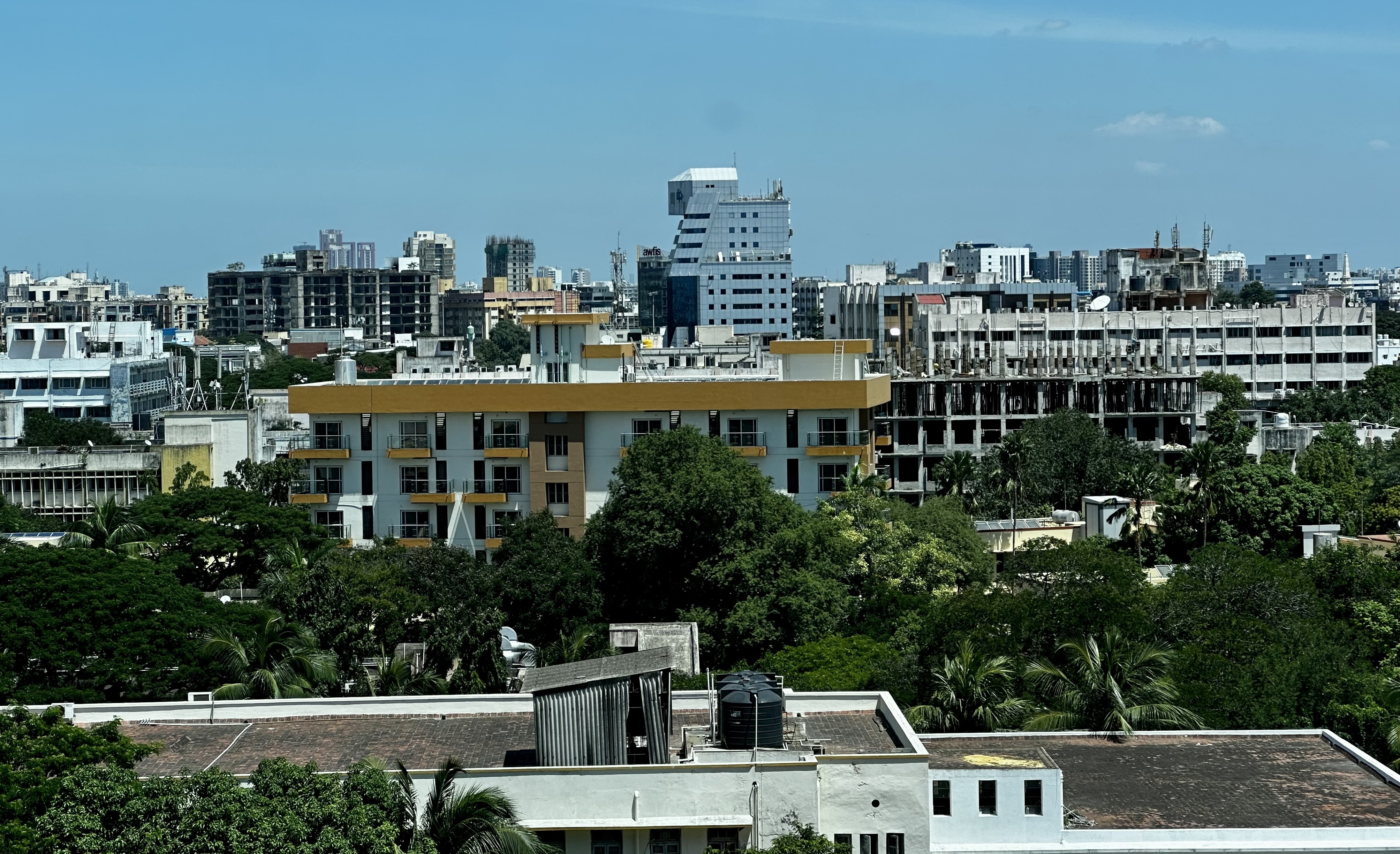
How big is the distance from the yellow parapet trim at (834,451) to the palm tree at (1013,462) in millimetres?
7093

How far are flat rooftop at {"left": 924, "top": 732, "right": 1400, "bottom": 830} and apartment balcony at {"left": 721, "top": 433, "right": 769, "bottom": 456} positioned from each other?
39095 millimetres

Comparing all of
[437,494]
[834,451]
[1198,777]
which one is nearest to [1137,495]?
Result: [834,451]

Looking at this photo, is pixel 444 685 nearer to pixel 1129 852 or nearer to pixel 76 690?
pixel 76 690

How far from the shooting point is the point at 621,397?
240 feet

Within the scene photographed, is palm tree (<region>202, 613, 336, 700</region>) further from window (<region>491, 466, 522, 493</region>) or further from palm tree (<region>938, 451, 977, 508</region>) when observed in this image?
palm tree (<region>938, 451, 977, 508</region>)

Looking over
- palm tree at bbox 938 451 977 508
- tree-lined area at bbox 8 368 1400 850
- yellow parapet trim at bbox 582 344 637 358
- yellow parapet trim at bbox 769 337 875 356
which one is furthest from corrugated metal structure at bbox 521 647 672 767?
palm tree at bbox 938 451 977 508

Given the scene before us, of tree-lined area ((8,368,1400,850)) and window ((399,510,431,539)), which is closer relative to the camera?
tree-lined area ((8,368,1400,850))

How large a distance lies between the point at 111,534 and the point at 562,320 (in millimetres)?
21130

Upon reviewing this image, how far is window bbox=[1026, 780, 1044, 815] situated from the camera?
29.6 metres

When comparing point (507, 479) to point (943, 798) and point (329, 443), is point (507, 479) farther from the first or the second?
point (943, 798)

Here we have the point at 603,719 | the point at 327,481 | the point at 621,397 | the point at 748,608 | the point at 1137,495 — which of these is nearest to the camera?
the point at 603,719

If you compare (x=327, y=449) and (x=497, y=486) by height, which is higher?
(x=327, y=449)

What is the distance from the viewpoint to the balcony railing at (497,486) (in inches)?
2913

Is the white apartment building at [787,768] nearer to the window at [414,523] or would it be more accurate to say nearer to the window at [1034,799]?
the window at [1034,799]
